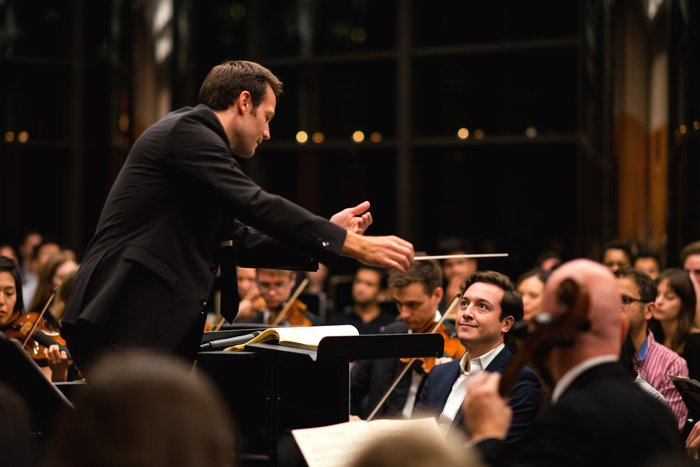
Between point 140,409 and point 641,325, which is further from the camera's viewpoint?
point 641,325

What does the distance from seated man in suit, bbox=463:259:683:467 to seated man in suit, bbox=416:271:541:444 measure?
1.48 meters

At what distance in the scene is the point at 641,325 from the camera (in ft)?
14.4

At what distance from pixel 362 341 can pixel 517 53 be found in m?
7.22

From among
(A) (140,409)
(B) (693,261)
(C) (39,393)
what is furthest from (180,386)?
(B) (693,261)

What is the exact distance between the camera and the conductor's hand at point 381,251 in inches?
→ 94.9

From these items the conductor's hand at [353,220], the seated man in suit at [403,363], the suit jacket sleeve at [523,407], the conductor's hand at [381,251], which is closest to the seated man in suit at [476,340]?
the suit jacket sleeve at [523,407]

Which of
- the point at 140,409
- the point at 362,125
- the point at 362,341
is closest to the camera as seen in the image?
the point at 140,409

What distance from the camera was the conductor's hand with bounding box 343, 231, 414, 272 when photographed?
94.9 inches

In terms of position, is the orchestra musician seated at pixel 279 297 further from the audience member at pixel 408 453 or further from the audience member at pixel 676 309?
the audience member at pixel 408 453

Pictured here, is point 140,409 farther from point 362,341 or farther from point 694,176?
point 694,176

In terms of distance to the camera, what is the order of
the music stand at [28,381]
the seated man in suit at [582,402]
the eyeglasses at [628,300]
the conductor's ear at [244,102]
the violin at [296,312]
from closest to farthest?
the seated man in suit at [582,402] → the music stand at [28,381] → the conductor's ear at [244,102] → the eyeglasses at [628,300] → the violin at [296,312]

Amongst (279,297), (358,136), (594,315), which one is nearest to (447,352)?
(279,297)

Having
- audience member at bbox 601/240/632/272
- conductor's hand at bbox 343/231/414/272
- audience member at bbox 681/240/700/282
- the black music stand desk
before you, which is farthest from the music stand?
audience member at bbox 601/240/632/272

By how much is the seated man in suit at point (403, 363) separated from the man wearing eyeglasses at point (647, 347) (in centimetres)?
83
